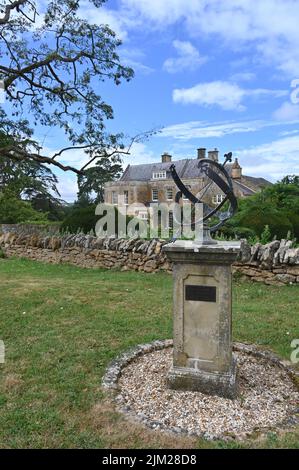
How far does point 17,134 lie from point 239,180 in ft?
96.8

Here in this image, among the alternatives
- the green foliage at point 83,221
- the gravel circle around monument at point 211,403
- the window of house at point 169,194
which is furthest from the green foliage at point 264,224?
the window of house at point 169,194

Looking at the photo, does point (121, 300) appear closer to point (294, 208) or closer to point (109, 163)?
point (109, 163)

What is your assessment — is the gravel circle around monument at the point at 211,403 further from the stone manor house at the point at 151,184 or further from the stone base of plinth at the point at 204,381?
the stone manor house at the point at 151,184

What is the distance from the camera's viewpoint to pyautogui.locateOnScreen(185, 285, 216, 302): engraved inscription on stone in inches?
139

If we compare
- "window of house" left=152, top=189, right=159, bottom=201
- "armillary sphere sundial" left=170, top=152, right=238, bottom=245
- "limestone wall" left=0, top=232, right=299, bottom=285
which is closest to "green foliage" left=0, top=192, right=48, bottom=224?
"limestone wall" left=0, top=232, right=299, bottom=285

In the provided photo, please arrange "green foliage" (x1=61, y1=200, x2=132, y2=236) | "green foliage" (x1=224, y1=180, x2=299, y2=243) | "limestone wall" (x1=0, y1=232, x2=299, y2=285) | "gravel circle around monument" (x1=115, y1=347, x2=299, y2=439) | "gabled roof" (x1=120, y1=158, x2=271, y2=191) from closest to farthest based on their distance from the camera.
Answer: "gravel circle around monument" (x1=115, y1=347, x2=299, y2=439) < "limestone wall" (x1=0, y1=232, x2=299, y2=285) < "green foliage" (x1=224, y1=180, x2=299, y2=243) < "green foliage" (x1=61, y1=200, x2=132, y2=236) < "gabled roof" (x1=120, y1=158, x2=271, y2=191)

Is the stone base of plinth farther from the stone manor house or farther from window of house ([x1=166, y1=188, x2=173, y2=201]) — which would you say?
window of house ([x1=166, y1=188, x2=173, y2=201])

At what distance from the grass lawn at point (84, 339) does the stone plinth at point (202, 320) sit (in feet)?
2.67

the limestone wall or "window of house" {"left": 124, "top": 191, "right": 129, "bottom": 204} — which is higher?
"window of house" {"left": 124, "top": 191, "right": 129, "bottom": 204}

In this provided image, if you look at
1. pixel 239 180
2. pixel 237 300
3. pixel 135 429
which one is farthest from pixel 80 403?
pixel 239 180

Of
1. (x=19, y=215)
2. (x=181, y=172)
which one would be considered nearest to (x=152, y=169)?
(x=181, y=172)

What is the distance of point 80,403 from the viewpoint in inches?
132

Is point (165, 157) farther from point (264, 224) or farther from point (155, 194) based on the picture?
point (264, 224)

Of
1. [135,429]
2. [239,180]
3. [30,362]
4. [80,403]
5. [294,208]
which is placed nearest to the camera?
[135,429]
